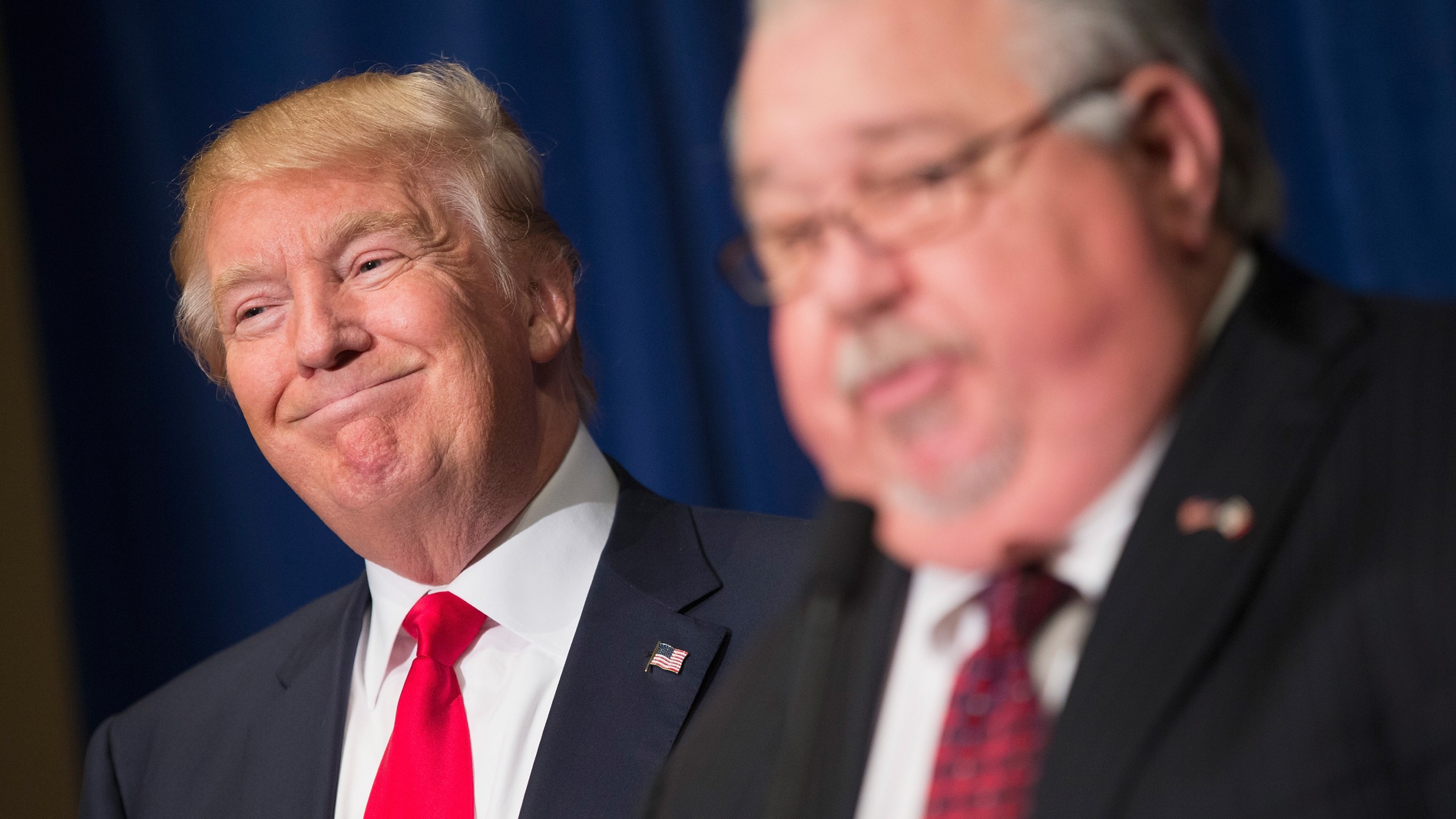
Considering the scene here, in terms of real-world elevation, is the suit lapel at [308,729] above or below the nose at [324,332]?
below

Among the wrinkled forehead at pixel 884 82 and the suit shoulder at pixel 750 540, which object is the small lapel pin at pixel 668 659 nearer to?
the suit shoulder at pixel 750 540

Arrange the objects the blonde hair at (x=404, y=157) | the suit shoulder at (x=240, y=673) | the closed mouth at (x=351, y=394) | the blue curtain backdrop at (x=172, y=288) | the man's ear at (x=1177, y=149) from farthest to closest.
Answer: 1. the blue curtain backdrop at (x=172, y=288)
2. the suit shoulder at (x=240, y=673)
3. the blonde hair at (x=404, y=157)
4. the closed mouth at (x=351, y=394)
5. the man's ear at (x=1177, y=149)

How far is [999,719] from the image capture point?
77 centimetres

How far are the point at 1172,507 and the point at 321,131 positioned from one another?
1.15 m

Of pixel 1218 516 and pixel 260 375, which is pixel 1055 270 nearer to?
pixel 1218 516

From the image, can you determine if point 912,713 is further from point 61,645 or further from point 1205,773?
point 61,645

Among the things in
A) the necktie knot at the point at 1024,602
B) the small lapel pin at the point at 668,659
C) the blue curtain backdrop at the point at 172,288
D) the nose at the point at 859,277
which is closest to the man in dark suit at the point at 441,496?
the small lapel pin at the point at 668,659

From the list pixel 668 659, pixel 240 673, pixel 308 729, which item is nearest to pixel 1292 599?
pixel 668 659

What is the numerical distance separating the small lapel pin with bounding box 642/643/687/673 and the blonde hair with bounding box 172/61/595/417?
431 mm

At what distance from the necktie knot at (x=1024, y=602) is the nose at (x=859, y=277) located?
7.5 inches

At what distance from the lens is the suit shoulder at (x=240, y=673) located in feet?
5.73

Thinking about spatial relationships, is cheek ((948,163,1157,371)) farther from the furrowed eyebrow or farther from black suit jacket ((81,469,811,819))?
the furrowed eyebrow

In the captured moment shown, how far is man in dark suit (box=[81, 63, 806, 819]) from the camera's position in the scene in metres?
1.40

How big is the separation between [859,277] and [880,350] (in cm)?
4
